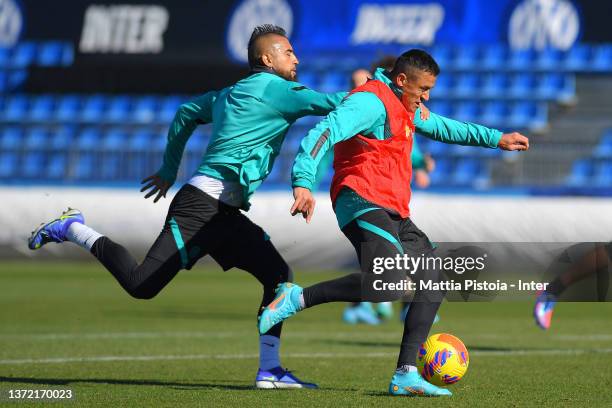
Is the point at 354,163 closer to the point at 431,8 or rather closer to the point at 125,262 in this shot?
the point at 125,262

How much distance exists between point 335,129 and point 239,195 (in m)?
1.05

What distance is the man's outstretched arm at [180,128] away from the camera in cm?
697

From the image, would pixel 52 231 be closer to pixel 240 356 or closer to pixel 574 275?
pixel 240 356

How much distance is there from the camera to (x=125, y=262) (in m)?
6.67

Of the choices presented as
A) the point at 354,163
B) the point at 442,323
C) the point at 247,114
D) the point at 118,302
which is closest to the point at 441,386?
the point at 354,163

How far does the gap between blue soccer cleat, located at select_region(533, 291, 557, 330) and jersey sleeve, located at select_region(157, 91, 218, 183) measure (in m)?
3.37

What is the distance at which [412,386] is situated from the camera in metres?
6.02

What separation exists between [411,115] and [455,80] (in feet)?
67.2

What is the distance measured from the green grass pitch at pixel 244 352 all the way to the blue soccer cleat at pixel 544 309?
0.22 meters

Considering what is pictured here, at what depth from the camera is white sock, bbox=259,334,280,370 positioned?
21.6ft

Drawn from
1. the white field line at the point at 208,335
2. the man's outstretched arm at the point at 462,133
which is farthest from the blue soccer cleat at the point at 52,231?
the white field line at the point at 208,335

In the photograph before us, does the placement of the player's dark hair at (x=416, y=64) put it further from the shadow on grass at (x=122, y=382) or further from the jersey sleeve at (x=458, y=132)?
the shadow on grass at (x=122, y=382)

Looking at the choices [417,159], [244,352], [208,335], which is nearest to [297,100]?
[244,352]

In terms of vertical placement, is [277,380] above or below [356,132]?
below
